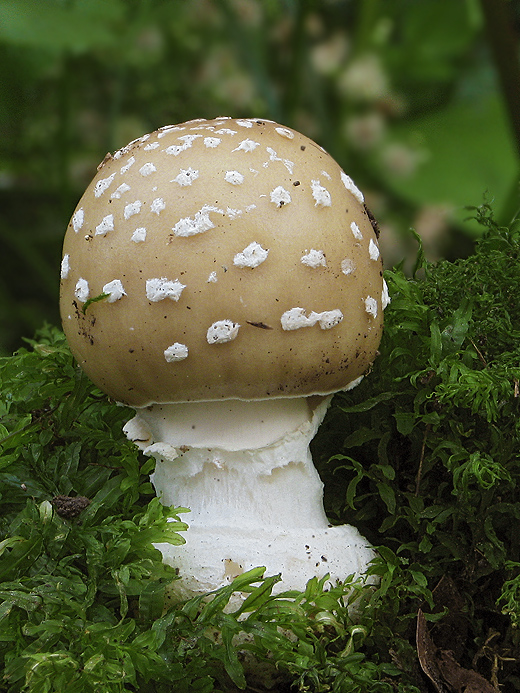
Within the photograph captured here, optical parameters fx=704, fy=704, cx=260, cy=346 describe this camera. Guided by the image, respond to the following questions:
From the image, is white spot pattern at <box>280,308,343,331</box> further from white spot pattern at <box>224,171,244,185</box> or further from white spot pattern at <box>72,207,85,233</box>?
white spot pattern at <box>72,207,85,233</box>

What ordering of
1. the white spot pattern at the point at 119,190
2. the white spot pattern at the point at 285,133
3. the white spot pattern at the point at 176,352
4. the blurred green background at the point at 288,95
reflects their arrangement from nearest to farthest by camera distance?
1. the white spot pattern at the point at 176,352
2. the white spot pattern at the point at 119,190
3. the white spot pattern at the point at 285,133
4. the blurred green background at the point at 288,95

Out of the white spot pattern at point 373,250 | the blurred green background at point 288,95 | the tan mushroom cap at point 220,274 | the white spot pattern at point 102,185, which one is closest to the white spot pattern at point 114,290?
the tan mushroom cap at point 220,274

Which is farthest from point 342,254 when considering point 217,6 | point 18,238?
point 18,238

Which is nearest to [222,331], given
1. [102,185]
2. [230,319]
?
[230,319]

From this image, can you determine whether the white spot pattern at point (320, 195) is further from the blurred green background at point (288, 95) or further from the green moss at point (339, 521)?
the blurred green background at point (288, 95)

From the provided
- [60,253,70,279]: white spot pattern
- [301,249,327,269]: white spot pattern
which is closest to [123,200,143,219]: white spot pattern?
[60,253,70,279]: white spot pattern

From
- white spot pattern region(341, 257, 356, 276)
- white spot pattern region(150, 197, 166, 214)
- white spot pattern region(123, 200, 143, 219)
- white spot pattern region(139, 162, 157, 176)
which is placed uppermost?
white spot pattern region(139, 162, 157, 176)

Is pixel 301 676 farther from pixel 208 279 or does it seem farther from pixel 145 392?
pixel 208 279
